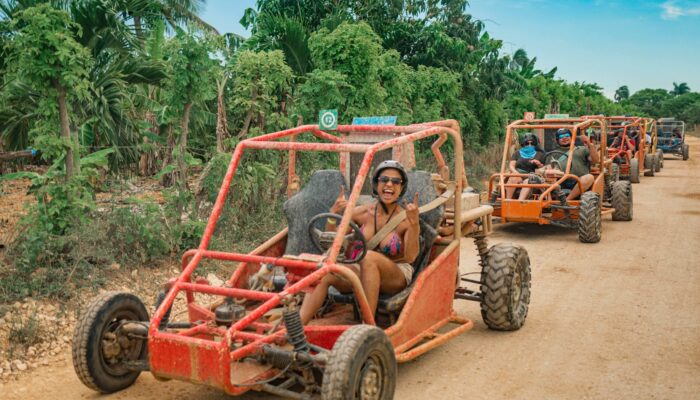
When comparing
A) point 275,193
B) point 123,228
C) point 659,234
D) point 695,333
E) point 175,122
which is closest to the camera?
point 695,333

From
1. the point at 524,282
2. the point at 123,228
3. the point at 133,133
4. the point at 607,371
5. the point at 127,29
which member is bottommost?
→ the point at 607,371

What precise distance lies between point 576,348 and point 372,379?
7.93ft

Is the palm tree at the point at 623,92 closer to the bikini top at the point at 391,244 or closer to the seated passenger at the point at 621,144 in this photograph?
the seated passenger at the point at 621,144

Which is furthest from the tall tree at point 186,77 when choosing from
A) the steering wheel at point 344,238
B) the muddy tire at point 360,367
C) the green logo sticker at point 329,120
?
the muddy tire at point 360,367

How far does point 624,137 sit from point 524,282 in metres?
14.6

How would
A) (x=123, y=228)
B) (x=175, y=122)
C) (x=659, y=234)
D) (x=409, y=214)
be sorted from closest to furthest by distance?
(x=409, y=214)
(x=123, y=228)
(x=175, y=122)
(x=659, y=234)

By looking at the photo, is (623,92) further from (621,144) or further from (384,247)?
→ (384,247)

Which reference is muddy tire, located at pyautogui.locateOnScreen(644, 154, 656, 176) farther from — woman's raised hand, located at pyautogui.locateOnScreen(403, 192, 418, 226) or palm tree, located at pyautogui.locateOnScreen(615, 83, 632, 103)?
palm tree, located at pyautogui.locateOnScreen(615, 83, 632, 103)

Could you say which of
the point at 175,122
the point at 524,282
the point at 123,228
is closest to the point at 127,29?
the point at 175,122

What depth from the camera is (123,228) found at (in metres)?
7.44

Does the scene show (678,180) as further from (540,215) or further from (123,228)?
(123,228)

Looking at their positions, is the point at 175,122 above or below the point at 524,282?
above

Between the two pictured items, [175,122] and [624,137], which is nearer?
[175,122]

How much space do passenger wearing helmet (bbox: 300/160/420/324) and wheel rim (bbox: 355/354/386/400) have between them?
0.70m
